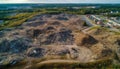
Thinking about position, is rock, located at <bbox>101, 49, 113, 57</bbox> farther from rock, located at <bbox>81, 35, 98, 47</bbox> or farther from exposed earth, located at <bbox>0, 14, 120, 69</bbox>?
rock, located at <bbox>81, 35, 98, 47</bbox>

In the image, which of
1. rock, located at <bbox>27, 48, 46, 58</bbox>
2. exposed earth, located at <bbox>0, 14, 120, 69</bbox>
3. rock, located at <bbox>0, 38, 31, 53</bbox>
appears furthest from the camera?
rock, located at <bbox>0, 38, 31, 53</bbox>

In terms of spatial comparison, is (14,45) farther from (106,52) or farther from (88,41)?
(106,52)

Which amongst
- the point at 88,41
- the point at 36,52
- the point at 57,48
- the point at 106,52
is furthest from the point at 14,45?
the point at 106,52

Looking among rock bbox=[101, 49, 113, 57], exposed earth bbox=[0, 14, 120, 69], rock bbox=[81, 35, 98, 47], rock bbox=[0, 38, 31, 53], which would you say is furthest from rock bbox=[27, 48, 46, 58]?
rock bbox=[101, 49, 113, 57]

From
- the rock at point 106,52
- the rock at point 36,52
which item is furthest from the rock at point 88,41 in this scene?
the rock at point 36,52

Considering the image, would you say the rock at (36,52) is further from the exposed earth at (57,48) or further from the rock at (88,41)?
the rock at (88,41)

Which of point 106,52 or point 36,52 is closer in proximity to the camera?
point 106,52

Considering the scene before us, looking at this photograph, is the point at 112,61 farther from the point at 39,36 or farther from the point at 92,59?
the point at 39,36

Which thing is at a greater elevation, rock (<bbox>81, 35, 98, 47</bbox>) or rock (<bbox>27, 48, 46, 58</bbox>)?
rock (<bbox>81, 35, 98, 47</bbox>)

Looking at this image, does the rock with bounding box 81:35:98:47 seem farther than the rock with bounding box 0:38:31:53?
Yes

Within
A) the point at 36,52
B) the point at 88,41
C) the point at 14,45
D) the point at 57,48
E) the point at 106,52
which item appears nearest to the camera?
the point at 106,52

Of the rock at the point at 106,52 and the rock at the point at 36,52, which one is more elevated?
the rock at the point at 106,52

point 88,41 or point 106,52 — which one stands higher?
point 88,41
